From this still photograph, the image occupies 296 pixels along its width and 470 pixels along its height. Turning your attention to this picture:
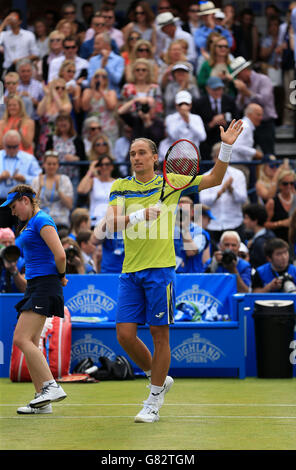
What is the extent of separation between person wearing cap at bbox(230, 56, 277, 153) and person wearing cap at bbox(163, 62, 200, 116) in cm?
71

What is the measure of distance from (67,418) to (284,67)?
1041 centimetres

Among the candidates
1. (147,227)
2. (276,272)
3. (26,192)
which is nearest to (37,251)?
(26,192)

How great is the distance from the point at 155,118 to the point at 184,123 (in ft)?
1.93

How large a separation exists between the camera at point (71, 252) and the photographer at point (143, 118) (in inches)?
128

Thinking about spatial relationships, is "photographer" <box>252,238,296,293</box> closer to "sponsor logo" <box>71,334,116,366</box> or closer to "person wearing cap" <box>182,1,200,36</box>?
"sponsor logo" <box>71,334,116,366</box>

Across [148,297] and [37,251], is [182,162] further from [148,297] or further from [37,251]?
[37,251]

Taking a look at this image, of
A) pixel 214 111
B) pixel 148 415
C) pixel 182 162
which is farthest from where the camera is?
pixel 214 111

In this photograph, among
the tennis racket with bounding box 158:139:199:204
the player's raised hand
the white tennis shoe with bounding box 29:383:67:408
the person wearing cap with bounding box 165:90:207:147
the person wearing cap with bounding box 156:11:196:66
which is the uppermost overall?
the person wearing cap with bounding box 156:11:196:66

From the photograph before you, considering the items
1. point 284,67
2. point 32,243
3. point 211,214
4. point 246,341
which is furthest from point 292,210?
point 32,243

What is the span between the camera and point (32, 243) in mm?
7562

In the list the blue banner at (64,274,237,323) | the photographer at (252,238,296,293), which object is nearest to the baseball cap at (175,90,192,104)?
the photographer at (252,238,296,293)

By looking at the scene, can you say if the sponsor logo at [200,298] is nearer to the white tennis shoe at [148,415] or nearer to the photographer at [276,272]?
the photographer at [276,272]

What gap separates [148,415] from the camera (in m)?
6.97

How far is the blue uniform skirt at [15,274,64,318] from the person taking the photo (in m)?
7.52
